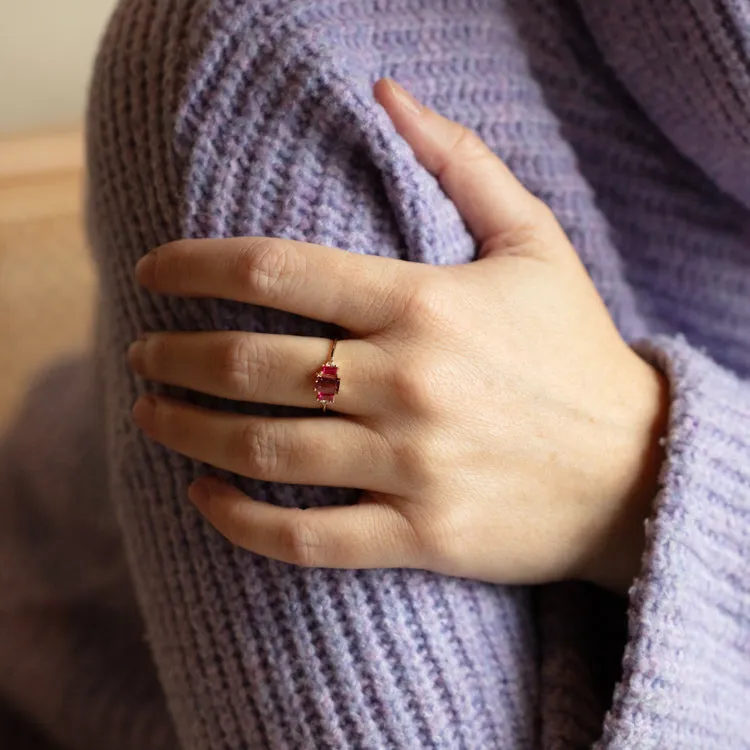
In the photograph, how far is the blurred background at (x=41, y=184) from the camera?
84cm

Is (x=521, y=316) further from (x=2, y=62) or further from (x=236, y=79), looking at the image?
(x=2, y=62)

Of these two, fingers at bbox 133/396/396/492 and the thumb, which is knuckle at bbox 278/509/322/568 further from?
the thumb

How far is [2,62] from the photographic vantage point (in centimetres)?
100

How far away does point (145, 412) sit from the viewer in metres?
0.49

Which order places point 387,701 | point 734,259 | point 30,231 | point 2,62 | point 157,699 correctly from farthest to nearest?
point 2,62
point 30,231
point 157,699
point 734,259
point 387,701

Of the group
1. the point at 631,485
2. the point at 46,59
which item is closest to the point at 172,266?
the point at 631,485

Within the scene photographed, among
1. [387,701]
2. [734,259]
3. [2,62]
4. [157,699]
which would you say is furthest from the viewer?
[2,62]

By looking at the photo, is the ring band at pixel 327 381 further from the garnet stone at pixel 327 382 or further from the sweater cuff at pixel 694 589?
the sweater cuff at pixel 694 589

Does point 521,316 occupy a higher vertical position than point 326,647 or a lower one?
higher

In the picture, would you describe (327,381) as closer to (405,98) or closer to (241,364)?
(241,364)

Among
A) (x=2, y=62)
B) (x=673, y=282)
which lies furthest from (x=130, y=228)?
Answer: (x=2, y=62)

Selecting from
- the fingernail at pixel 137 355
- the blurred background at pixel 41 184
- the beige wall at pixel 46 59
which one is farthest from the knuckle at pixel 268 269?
the beige wall at pixel 46 59

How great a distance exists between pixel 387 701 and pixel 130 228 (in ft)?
1.15

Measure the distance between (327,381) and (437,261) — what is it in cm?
11
